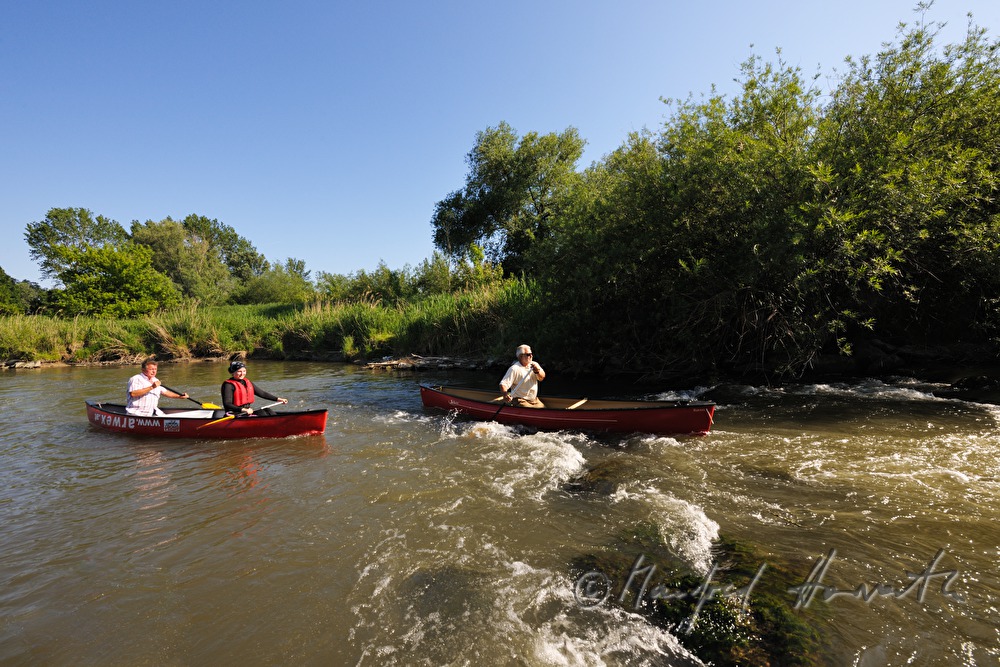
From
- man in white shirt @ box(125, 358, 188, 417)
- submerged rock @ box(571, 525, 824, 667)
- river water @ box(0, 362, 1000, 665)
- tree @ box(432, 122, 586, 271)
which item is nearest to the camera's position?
submerged rock @ box(571, 525, 824, 667)

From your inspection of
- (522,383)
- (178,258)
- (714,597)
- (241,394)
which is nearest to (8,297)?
(178,258)

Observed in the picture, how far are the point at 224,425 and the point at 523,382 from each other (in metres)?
5.27

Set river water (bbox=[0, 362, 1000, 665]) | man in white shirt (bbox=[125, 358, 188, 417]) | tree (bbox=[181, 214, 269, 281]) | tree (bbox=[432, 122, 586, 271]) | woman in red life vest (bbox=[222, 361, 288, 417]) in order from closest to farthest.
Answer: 1. river water (bbox=[0, 362, 1000, 665])
2. woman in red life vest (bbox=[222, 361, 288, 417])
3. man in white shirt (bbox=[125, 358, 188, 417])
4. tree (bbox=[432, 122, 586, 271])
5. tree (bbox=[181, 214, 269, 281])

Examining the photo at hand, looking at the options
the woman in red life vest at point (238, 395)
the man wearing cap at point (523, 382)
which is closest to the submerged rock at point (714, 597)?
the man wearing cap at point (523, 382)

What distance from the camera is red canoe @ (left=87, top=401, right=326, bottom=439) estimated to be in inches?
314

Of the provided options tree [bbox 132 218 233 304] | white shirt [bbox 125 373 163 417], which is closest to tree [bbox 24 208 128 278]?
tree [bbox 132 218 233 304]

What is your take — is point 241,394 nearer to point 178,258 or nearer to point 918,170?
point 918,170

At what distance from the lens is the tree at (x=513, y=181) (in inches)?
1326

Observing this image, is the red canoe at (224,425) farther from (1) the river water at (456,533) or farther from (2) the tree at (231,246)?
(2) the tree at (231,246)

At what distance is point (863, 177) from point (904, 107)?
6.85 ft

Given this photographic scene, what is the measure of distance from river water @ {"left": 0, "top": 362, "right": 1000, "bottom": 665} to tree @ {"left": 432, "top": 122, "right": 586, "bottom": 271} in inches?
1046

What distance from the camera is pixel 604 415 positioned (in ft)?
24.8

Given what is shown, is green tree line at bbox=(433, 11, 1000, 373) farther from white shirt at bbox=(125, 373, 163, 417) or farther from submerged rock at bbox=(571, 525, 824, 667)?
white shirt at bbox=(125, 373, 163, 417)

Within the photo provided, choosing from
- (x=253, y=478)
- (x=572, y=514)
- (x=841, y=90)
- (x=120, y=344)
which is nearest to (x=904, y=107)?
(x=841, y=90)
